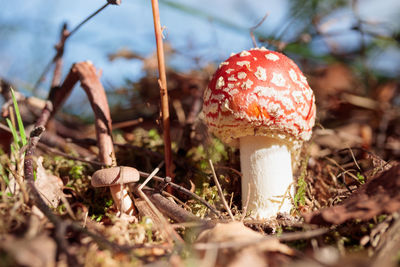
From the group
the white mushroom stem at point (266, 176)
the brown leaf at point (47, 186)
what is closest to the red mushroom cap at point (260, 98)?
the white mushroom stem at point (266, 176)

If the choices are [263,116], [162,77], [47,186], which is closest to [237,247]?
[263,116]

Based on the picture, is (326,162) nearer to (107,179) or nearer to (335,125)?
(335,125)

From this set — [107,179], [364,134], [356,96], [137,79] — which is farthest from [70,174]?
[356,96]

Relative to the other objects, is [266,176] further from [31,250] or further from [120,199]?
[31,250]

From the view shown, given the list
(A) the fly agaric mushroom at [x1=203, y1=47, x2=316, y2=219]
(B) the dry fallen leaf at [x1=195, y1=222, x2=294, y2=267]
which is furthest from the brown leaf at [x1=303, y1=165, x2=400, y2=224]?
(A) the fly agaric mushroom at [x1=203, y1=47, x2=316, y2=219]

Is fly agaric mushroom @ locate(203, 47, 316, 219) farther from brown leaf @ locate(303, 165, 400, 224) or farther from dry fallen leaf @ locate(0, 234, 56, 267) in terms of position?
dry fallen leaf @ locate(0, 234, 56, 267)

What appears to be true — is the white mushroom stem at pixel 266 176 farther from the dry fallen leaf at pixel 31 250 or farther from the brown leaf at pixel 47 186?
the dry fallen leaf at pixel 31 250

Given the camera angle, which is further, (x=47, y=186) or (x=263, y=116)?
(x=47, y=186)
